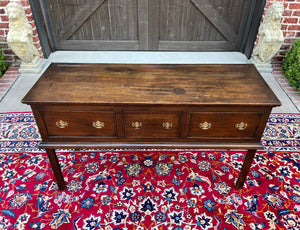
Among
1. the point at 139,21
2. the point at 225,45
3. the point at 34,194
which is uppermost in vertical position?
the point at 139,21

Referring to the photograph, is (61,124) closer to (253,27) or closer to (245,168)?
(245,168)

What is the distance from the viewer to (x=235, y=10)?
4.07m

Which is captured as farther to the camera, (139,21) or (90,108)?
(139,21)

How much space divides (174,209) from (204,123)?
2.73 ft

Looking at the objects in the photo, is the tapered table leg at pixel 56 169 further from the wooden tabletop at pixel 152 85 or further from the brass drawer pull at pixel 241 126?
the brass drawer pull at pixel 241 126

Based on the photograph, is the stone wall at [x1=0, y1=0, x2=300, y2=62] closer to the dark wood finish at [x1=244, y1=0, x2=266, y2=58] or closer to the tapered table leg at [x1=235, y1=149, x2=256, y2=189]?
the dark wood finish at [x1=244, y1=0, x2=266, y2=58]

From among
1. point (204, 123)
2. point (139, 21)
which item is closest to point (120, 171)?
point (204, 123)

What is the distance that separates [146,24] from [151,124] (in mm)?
2670

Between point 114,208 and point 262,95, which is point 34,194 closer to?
A: point 114,208

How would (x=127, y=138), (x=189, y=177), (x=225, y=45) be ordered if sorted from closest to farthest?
(x=127, y=138) < (x=189, y=177) < (x=225, y=45)

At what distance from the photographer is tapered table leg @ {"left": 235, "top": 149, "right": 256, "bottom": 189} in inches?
86.3

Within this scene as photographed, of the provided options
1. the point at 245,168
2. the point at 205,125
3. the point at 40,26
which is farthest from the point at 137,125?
the point at 40,26

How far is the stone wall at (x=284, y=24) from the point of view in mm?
3703

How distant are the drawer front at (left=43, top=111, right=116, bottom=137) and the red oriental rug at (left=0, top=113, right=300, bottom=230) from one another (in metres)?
0.66
